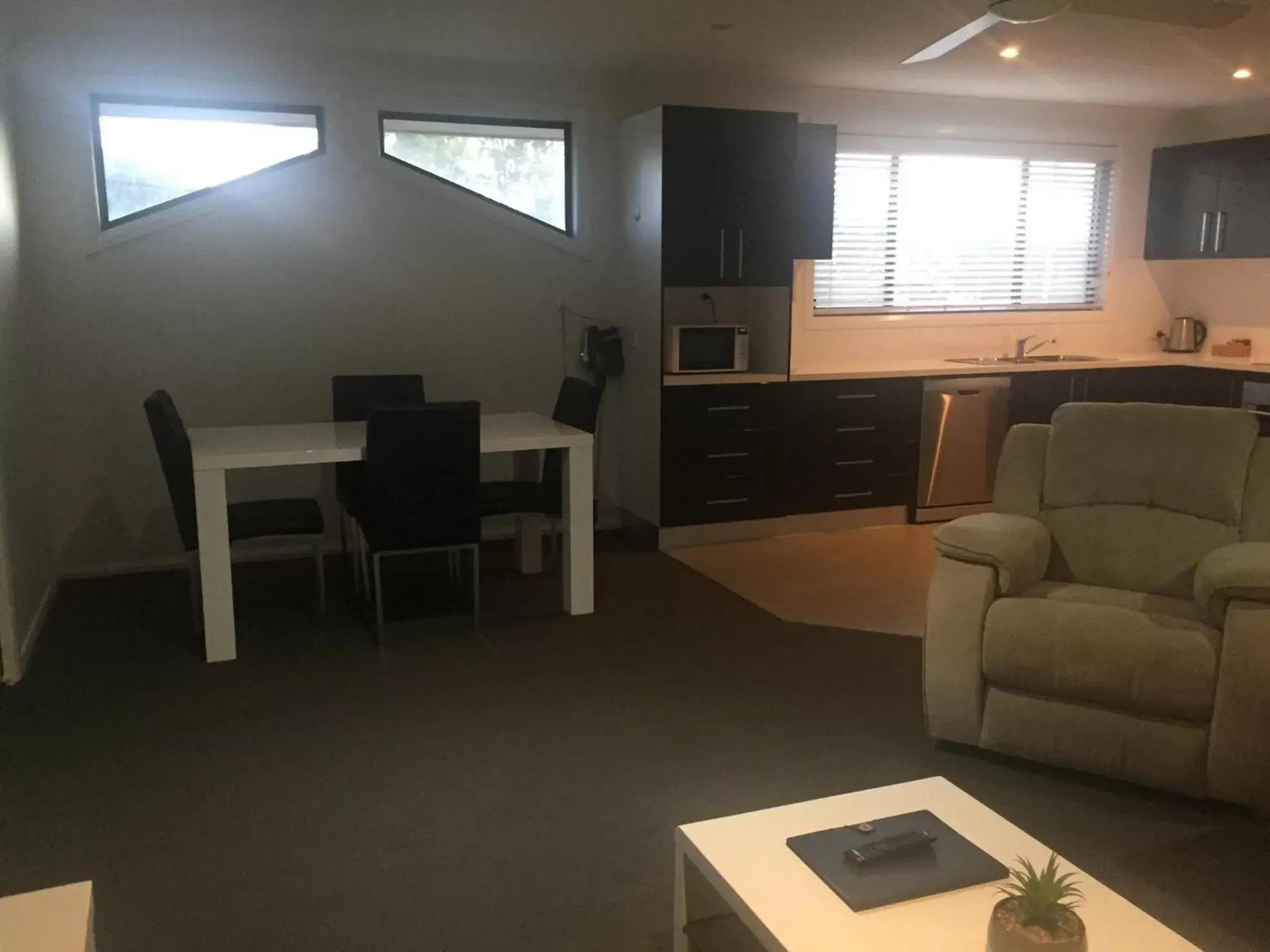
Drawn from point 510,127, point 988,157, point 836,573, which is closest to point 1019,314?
point 988,157

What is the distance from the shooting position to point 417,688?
3.59 meters

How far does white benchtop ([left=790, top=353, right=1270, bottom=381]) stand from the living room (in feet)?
0.12

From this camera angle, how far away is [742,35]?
4582 millimetres

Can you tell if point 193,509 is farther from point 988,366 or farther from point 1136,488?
point 988,366

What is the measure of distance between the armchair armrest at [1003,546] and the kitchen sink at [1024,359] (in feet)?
10.1

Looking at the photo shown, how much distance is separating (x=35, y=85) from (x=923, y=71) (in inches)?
172

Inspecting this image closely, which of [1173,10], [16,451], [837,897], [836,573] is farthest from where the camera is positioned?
[836,573]

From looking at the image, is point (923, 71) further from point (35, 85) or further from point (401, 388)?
point (35, 85)

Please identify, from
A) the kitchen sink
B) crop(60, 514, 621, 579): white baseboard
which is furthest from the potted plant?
the kitchen sink

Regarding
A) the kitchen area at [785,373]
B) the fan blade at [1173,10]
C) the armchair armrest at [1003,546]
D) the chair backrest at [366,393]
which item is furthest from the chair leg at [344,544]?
the fan blade at [1173,10]

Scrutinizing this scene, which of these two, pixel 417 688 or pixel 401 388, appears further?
pixel 401 388

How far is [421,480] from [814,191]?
3.06 m

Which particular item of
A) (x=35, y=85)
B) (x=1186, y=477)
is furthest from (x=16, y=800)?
(x=1186, y=477)

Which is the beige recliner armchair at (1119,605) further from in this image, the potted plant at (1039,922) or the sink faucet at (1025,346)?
the sink faucet at (1025,346)
